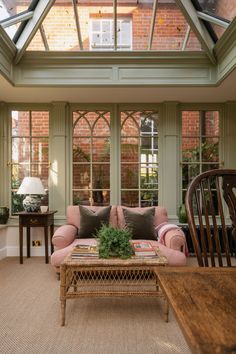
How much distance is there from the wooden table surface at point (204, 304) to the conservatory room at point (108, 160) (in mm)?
12

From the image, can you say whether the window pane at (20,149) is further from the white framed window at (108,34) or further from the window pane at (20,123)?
the white framed window at (108,34)

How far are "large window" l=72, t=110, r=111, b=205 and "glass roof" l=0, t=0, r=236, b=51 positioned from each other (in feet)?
4.00

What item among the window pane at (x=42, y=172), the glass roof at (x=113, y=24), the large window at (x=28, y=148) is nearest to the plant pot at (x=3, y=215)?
the large window at (x=28, y=148)

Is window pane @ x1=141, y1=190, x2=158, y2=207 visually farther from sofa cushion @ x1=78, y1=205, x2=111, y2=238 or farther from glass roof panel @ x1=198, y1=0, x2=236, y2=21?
glass roof panel @ x1=198, y1=0, x2=236, y2=21

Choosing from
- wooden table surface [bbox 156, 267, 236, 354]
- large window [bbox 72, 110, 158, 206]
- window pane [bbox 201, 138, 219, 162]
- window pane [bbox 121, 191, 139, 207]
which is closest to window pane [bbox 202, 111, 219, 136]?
window pane [bbox 201, 138, 219, 162]

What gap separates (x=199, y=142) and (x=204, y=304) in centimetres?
451

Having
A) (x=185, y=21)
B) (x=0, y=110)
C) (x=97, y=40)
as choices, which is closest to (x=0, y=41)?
(x=97, y=40)

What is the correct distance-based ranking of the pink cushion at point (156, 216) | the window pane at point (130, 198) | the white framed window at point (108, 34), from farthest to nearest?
1. the window pane at point (130, 198)
2. the pink cushion at point (156, 216)
3. the white framed window at point (108, 34)

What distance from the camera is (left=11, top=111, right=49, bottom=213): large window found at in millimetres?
5023

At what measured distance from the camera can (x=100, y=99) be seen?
4.81 m

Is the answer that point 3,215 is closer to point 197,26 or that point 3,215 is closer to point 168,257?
point 168,257

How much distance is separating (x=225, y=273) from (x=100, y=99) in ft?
13.5

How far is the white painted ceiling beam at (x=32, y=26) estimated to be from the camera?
3604 millimetres

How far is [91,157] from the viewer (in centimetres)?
503
